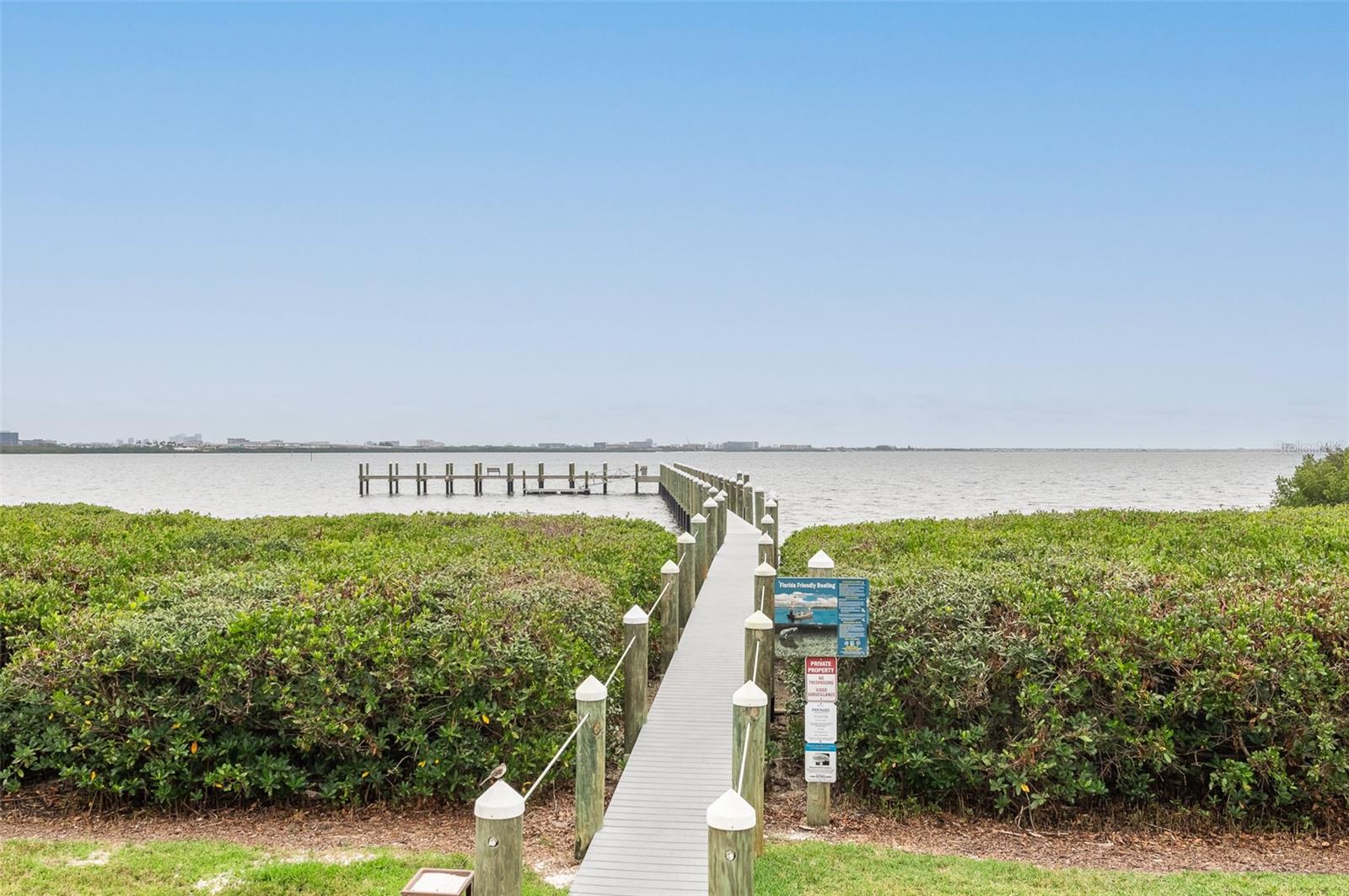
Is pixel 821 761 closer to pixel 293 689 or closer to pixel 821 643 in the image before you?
pixel 821 643

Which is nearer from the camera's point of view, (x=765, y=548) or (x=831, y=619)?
(x=831, y=619)

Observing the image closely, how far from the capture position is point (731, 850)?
14.3 ft

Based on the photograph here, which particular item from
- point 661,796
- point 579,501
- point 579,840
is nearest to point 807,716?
point 661,796

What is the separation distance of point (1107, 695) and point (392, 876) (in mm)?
5084

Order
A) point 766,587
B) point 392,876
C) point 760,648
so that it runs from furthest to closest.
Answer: point 766,587 → point 760,648 → point 392,876

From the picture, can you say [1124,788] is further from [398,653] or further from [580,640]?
[398,653]

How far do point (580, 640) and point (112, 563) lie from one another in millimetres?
5708

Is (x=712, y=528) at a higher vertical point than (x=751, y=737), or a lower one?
higher

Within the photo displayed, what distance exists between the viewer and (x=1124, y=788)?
22.5ft

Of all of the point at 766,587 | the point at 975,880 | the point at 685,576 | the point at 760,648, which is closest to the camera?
the point at 975,880

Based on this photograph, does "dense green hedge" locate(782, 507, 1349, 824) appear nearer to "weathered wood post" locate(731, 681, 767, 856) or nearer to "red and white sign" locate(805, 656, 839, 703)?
"red and white sign" locate(805, 656, 839, 703)

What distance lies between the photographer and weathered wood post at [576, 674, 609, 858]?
612cm

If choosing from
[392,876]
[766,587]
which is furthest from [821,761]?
[392,876]

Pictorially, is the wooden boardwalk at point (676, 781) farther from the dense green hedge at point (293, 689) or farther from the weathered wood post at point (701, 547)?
the weathered wood post at point (701, 547)
